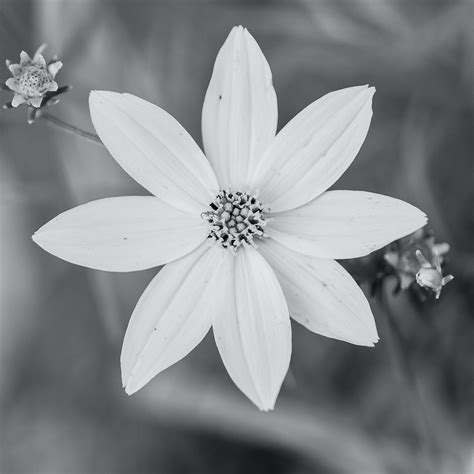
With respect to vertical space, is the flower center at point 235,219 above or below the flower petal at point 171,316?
above

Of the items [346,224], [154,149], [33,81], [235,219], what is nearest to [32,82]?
[33,81]

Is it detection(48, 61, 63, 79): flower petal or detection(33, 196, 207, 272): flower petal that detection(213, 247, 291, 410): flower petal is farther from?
detection(48, 61, 63, 79): flower petal

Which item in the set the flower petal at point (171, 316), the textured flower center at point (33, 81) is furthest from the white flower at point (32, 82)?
the flower petal at point (171, 316)

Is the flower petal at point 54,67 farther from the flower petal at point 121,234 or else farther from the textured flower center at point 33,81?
the flower petal at point 121,234

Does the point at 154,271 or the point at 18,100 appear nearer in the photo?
the point at 18,100

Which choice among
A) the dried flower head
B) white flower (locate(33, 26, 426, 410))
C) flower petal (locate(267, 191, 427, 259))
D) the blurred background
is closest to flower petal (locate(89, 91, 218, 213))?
white flower (locate(33, 26, 426, 410))

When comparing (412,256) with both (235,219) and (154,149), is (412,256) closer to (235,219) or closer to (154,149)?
(235,219)

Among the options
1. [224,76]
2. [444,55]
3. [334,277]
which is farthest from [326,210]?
[444,55]
